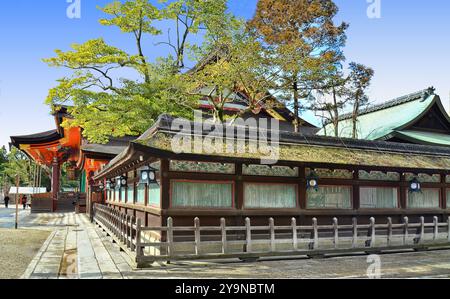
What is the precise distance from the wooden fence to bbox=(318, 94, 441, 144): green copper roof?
475 inches

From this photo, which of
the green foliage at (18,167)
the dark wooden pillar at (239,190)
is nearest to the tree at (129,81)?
the dark wooden pillar at (239,190)

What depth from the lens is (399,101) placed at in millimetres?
30797

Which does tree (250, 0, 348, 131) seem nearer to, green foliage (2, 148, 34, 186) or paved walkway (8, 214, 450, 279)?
paved walkway (8, 214, 450, 279)

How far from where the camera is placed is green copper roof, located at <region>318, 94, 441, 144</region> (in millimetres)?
27000

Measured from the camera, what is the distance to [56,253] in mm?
13719

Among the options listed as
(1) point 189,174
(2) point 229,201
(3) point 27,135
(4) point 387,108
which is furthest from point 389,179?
(3) point 27,135

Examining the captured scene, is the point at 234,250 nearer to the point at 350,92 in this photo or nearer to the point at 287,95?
the point at 287,95

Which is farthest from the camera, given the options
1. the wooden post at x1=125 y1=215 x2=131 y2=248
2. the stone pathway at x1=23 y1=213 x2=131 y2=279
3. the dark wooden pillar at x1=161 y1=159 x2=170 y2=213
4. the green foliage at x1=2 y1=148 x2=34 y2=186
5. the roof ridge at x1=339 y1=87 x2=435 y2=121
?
the green foliage at x1=2 y1=148 x2=34 y2=186

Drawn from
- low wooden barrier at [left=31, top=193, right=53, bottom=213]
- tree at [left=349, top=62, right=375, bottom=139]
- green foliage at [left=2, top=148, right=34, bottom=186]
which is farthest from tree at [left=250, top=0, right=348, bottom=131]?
green foliage at [left=2, top=148, right=34, bottom=186]

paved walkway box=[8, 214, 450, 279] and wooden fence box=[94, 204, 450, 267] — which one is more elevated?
wooden fence box=[94, 204, 450, 267]

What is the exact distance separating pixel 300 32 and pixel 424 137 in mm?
10642

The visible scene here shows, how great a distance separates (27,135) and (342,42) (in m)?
31.1

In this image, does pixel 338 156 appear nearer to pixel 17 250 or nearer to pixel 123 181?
pixel 123 181

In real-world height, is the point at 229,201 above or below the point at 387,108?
below
